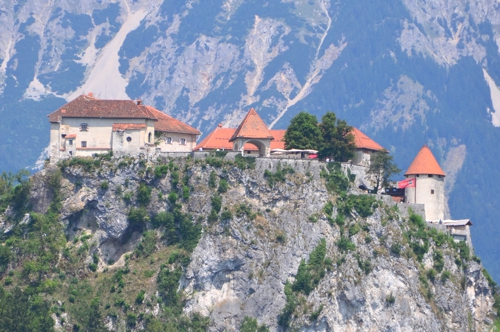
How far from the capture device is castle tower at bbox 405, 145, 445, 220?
115 meters

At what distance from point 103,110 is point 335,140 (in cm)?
1962

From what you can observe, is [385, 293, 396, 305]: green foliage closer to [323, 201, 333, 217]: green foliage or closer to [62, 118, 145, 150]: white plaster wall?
[323, 201, 333, 217]: green foliage

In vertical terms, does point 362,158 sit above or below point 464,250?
above

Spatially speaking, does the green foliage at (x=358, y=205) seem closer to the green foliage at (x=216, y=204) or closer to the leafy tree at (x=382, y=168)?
the leafy tree at (x=382, y=168)

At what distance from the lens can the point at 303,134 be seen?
115 meters

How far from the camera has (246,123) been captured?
112812 millimetres

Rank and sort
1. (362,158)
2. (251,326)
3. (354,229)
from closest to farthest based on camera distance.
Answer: (251,326)
(354,229)
(362,158)

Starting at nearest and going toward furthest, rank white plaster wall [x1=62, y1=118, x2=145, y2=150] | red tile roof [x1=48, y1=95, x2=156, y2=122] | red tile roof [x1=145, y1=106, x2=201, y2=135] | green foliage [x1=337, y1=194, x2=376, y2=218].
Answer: green foliage [x1=337, y1=194, x2=376, y2=218]
white plaster wall [x1=62, y1=118, x2=145, y2=150]
red tile roof [x1=48, y1=95, x2=156, y2=122]
red tile roof [x1=145, y1=106, x2=201, y2=135]

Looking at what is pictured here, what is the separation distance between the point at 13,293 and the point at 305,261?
2231cm

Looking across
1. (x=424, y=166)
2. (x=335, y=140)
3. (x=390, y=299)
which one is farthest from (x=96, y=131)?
(x=424, y=166)

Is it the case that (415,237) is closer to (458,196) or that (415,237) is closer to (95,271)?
(95,271)

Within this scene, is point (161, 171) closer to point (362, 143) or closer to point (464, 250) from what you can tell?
point (362, 143)

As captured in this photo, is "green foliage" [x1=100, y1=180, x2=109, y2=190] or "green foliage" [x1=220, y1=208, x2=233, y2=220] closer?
"green foliage" [x1=220, y1=208, x2=233, y2=220]

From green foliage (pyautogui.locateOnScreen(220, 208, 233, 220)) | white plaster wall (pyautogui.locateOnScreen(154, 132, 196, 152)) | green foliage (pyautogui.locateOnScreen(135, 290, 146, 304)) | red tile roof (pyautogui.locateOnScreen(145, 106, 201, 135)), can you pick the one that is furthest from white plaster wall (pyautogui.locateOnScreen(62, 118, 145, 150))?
green foliage (pyautogui.locateOnScreen(135, 290, 146, 304))
